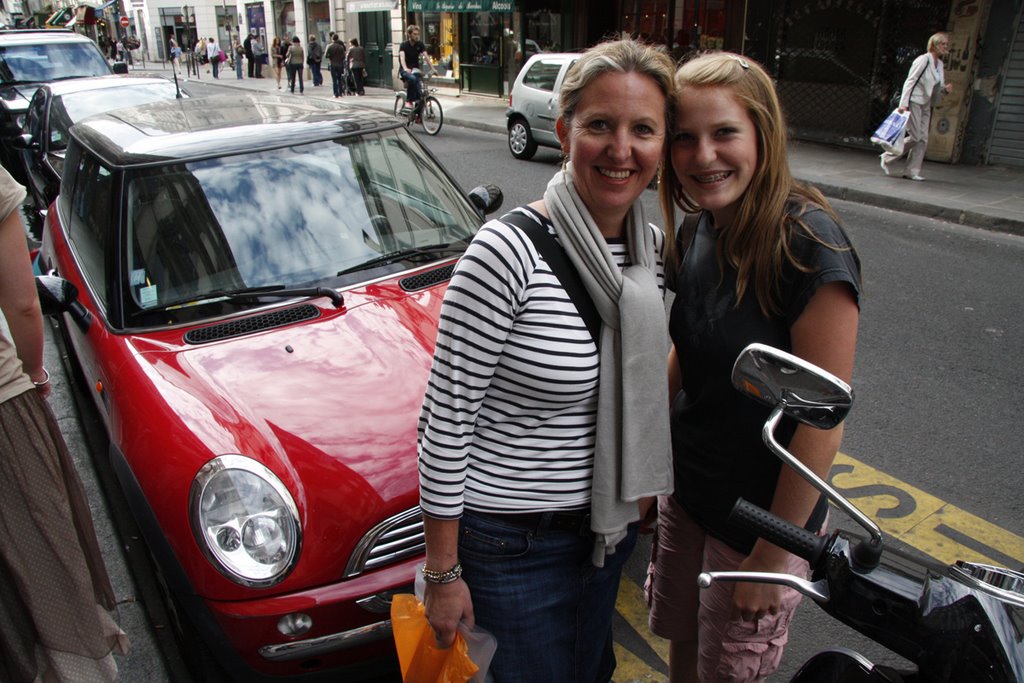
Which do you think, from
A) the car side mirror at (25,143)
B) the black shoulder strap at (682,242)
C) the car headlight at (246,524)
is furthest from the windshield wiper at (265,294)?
the car side mirror at (25,143)

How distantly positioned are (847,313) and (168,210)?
261 centimetres

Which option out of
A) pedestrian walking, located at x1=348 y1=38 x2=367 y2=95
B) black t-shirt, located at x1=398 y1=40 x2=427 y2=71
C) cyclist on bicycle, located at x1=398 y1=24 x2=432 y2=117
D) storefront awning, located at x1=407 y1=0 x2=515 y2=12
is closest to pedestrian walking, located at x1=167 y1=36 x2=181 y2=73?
pedestrian walking, located at x1=348 y1=38 x2=367 y2=95

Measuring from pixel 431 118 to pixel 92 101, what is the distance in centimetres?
884

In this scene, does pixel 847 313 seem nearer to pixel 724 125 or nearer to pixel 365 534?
pixel 724 125

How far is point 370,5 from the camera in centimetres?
2508

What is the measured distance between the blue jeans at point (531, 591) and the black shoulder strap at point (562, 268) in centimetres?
46

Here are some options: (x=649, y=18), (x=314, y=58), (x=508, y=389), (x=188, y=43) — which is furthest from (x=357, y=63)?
(x=508, y=389)

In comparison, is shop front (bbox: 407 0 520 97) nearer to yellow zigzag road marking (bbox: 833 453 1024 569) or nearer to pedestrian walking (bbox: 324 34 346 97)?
pedestrian walking (bbox: 324 34 346 97)

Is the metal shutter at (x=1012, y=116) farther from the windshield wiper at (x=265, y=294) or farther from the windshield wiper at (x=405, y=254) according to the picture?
the windshield wiper at (x=265, y=294)

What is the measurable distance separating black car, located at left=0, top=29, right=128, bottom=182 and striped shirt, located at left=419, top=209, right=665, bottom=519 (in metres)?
12.3

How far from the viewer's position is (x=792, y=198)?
5.25ft

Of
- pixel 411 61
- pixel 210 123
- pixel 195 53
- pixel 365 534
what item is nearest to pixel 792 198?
pixel 365 534

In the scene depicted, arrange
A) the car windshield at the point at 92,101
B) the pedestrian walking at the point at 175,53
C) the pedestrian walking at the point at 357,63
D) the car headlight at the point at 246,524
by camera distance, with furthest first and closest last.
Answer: the pedestrian walking at the point at 175,53 → the pedestrian walking at the point at 357,63 → the car windshield at the point at 92,101 → the car headlight at the point at 246,524

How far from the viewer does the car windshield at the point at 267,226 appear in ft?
9.73
